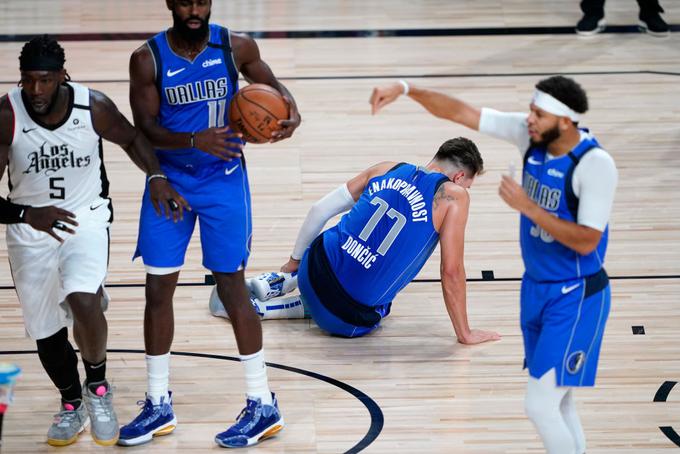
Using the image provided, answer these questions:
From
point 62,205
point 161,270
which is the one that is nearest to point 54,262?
point 62,205

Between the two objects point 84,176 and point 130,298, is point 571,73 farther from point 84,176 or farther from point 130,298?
point 84,176

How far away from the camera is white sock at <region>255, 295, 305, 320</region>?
18.9ft

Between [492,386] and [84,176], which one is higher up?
[84,176]

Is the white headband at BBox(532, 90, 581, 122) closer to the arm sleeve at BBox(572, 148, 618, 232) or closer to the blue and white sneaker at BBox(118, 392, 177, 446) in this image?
the arm sleeve at BBox(572, 148, 618, 232)

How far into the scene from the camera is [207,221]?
463 cm

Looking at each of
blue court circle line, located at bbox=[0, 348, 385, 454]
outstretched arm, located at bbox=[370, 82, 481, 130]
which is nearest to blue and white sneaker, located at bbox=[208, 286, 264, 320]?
blue court circle line, located at bbox=[0, 348, 385, 454]

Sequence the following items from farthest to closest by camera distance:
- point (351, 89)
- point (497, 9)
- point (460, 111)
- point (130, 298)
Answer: point (497, 9) → point (351, 89) → point (130, 298) → point (460, 111)

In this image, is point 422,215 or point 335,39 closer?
point 422,215

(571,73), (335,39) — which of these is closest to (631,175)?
(571,73)

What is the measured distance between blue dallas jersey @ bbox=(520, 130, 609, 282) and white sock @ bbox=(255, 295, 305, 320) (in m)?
1.89

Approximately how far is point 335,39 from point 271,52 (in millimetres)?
671

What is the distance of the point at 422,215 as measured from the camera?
5.32 m

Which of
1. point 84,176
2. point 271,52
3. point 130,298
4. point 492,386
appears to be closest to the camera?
point 84,176

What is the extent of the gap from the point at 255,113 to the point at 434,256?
2.35 metres
